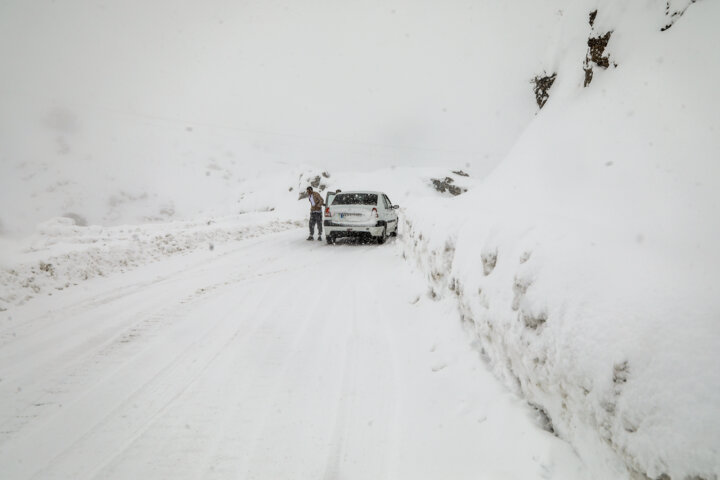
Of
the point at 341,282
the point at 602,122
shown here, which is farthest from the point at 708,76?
the point at 341,282

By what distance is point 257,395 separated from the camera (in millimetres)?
2758

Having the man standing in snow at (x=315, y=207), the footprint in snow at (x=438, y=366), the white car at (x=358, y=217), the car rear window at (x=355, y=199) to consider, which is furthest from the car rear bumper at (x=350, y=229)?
the footprint in snow at (x=438, y=366)

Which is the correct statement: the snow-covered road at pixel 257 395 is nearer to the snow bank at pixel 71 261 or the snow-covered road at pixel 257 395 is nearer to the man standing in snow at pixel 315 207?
the snow bank at pixel 71 261

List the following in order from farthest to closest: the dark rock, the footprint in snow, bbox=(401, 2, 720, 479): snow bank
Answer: the dark rock
the footprint in snow
bbox=(401, 2, 720, 479): snow bank

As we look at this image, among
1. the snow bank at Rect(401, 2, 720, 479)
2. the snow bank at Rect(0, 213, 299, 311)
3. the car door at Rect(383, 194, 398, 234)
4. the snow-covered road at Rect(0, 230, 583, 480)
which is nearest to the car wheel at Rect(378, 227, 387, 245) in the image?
the car door at Rect(383, 194, 398, 234)

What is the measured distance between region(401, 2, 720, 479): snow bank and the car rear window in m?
6.75

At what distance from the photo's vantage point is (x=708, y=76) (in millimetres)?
2559

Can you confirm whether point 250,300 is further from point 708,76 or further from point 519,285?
point 708,76

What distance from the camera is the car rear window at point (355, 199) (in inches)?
436

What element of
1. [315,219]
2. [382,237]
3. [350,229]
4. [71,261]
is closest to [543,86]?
[382,237]

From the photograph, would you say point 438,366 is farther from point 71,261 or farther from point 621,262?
point 71,261

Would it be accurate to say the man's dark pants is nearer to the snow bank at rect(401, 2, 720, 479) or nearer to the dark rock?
the dark rock

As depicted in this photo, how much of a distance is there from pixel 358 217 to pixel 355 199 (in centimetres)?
83

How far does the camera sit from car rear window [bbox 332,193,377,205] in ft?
36.3
